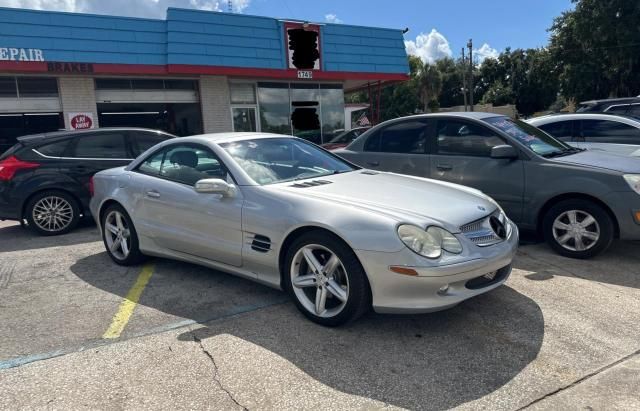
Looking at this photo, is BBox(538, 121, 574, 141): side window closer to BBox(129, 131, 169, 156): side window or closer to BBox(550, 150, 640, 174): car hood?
BBox(550, 150, 640, 174): car hood

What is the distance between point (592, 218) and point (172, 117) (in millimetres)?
12281

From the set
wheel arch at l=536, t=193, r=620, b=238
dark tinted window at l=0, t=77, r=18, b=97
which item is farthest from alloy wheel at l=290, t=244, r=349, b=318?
dark tinted window at l=0, t=77, r=18, b=97

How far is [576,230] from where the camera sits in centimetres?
501

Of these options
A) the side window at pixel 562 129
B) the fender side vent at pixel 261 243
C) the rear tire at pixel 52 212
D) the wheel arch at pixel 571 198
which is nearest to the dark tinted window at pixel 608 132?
the side window at pixel 562 129

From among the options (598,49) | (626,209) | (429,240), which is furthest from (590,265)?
(598,49)

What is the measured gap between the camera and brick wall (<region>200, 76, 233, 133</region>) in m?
14.3

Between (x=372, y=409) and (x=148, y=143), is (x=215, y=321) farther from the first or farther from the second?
(x=148, y=143)

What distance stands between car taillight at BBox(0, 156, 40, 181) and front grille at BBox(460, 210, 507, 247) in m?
6.19

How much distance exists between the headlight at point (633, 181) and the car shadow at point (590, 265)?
78 centimetres

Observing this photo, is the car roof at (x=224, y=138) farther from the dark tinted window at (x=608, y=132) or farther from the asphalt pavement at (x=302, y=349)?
the dark tinted window at (x=608, y=132)

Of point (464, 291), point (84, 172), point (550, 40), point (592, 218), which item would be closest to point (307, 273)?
point (464, 291)

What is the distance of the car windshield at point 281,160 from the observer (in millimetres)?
4184

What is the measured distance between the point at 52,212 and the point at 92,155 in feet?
3.37

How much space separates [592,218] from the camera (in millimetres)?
4895
